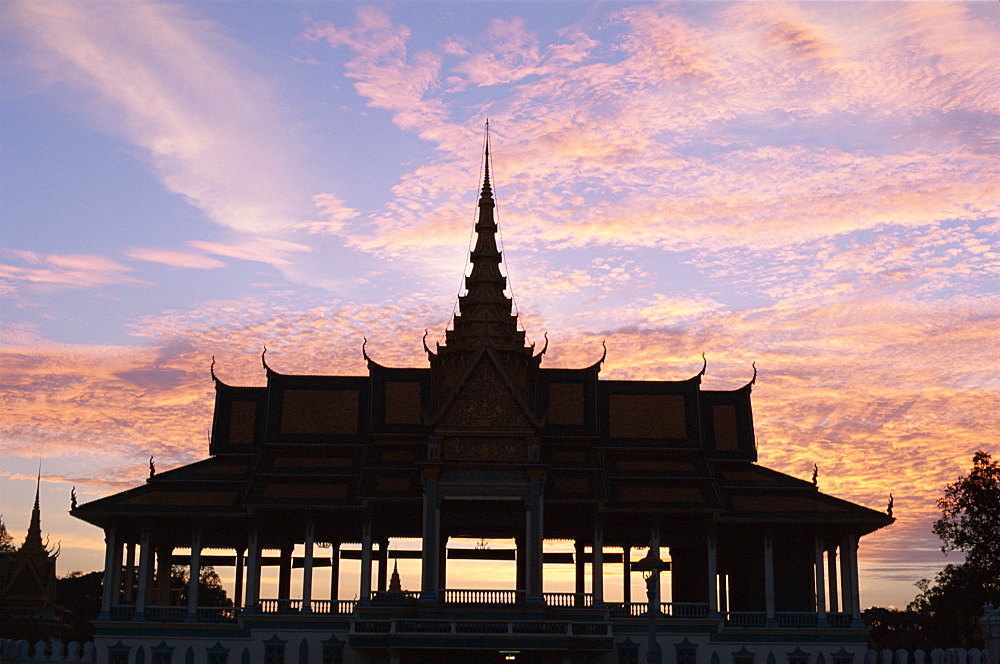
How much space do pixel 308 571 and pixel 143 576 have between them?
6615 millimetres

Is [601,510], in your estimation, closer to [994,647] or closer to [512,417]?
[512,417]

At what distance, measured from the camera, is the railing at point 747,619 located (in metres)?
47.5

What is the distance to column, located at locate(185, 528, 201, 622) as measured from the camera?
47.2m

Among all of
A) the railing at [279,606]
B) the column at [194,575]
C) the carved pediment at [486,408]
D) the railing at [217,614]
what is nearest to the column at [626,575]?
Answer: the carved pediment at [486,408]

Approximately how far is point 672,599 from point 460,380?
50.0ft

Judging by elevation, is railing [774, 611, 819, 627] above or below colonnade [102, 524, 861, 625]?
below

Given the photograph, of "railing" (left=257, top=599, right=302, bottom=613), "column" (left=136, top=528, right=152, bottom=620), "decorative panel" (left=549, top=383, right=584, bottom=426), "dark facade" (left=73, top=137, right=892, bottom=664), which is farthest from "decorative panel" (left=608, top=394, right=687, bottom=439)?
"column" (left=136, top=528, right=152, bottom=620)

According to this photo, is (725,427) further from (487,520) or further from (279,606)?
(279,606)

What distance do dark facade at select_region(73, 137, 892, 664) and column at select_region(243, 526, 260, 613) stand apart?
0.30 ft

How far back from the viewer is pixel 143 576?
47.6 m

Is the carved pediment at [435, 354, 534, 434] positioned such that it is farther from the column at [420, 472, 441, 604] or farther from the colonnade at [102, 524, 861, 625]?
the colonnade at [102, 524, 861, 625]

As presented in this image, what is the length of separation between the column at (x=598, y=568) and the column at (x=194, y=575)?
626 inches

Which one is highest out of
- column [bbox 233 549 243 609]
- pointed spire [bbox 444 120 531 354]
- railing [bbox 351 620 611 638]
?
pointed spire [bbox 444 120 531 354]

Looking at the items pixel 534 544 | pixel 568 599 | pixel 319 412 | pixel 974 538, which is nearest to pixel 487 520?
pixel 534 544
